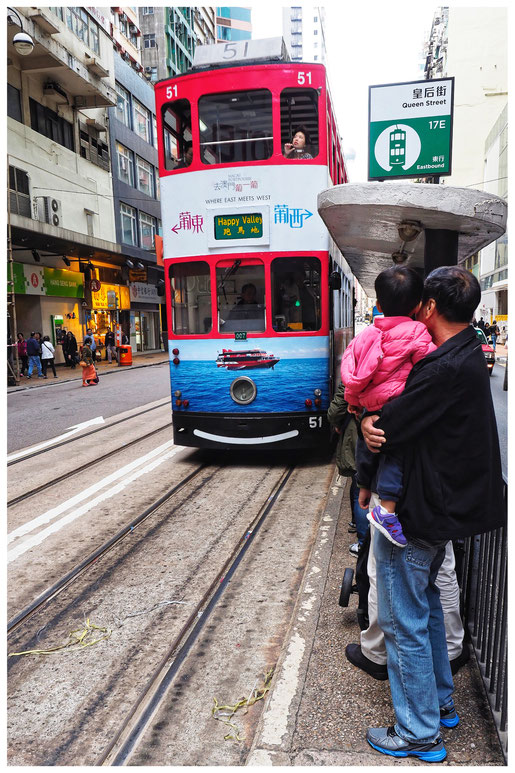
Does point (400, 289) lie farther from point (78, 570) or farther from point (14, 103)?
point (14, 103)

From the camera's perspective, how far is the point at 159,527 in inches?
214

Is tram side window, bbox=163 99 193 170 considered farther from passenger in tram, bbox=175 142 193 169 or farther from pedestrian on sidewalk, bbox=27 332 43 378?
pedestrian on sidewalk, bbox=27 332 43 378

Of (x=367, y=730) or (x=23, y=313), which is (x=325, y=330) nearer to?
(x=367, y=730)

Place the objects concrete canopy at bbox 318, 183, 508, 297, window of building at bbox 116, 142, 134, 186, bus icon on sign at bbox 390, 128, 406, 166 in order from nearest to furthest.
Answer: concrete canopy at bbox 318, 183, 508, 297, bus icon on sign at bbox 390, 128, 406, 166, window of building at bbox 116, 142, 134, 186

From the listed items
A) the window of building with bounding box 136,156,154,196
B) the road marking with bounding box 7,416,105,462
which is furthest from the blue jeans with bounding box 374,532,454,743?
the window of building with bounding box 136,156,154,196

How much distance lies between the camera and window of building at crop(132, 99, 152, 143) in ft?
117

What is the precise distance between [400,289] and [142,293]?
35.4 meters

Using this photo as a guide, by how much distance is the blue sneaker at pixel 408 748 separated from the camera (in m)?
2.42

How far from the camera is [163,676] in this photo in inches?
123

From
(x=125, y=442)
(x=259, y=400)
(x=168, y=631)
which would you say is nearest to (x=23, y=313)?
(x=125, y=442)

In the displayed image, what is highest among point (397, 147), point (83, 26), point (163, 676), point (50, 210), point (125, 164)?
point (83, 26)

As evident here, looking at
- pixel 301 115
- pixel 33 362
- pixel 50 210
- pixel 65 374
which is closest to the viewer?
pixel 301 115

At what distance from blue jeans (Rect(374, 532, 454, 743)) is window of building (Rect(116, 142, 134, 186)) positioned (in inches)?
1339

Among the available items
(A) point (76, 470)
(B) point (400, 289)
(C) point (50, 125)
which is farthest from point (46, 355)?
(B) point (400, 289)
